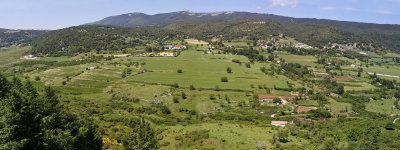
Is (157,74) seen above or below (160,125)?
above

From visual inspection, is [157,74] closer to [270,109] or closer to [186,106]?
[186,106]

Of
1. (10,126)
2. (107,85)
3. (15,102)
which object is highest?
(15,102)

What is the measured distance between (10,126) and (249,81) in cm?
8384

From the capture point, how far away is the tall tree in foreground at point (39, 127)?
751 inches

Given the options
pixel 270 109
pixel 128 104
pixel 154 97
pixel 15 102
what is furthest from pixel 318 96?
pixel 15 102

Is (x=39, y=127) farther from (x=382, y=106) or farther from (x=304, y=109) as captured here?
(x=382, y=106)

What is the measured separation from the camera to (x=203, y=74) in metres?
101

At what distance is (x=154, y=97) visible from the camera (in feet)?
239

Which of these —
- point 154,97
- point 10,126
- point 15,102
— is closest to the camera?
point 10,126

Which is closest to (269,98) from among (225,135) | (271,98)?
(271,98)

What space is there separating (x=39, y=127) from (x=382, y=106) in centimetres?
10140

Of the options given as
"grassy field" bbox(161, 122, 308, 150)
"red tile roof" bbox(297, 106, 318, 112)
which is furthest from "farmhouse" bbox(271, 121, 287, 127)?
"red tile roof" bbox(297, 106, 318, 112)

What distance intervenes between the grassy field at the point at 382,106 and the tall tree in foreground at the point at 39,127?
294 feet

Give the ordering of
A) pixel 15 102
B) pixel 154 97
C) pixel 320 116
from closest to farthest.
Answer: pixel 15 102, pixel 320 116, pixel 154 97
